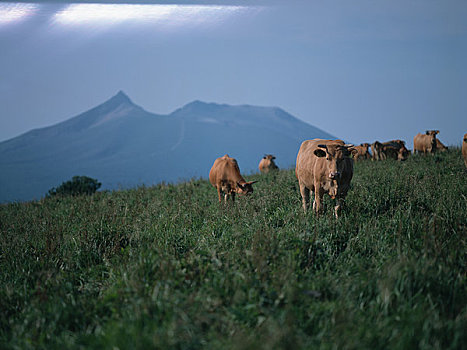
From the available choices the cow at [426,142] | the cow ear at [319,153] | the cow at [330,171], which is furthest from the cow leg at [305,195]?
the cow at [426,142]

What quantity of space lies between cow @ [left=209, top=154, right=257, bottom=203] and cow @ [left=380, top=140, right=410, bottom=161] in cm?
1277

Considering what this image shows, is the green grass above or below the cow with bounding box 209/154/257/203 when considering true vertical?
below

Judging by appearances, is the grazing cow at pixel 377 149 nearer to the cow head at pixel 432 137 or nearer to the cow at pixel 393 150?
the cow at pixel 393 150

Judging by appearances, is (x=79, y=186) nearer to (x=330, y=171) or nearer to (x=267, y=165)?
(x=267, y=165)

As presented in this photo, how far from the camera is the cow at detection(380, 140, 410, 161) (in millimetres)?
20562

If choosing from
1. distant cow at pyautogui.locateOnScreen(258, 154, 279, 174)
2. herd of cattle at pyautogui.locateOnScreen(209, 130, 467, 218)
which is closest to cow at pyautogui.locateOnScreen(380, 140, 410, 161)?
distant cow at pyautogui.locateOnScreen(258, 154, 279, 174)

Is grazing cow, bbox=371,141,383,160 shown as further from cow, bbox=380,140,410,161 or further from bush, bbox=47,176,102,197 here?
bush, bbox=47,176,102,197

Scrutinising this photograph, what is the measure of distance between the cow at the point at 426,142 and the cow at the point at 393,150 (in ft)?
7.14

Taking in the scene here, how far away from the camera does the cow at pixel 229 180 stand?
433 inches

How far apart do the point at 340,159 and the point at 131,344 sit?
5.23m

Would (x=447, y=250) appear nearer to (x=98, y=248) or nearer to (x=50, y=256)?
(x=98, y=248)

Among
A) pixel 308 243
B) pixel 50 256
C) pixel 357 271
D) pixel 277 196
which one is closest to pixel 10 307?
pixel 50 256

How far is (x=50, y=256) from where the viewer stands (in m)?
6.41

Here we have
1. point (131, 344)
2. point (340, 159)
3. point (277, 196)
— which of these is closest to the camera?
point (131, 344)
